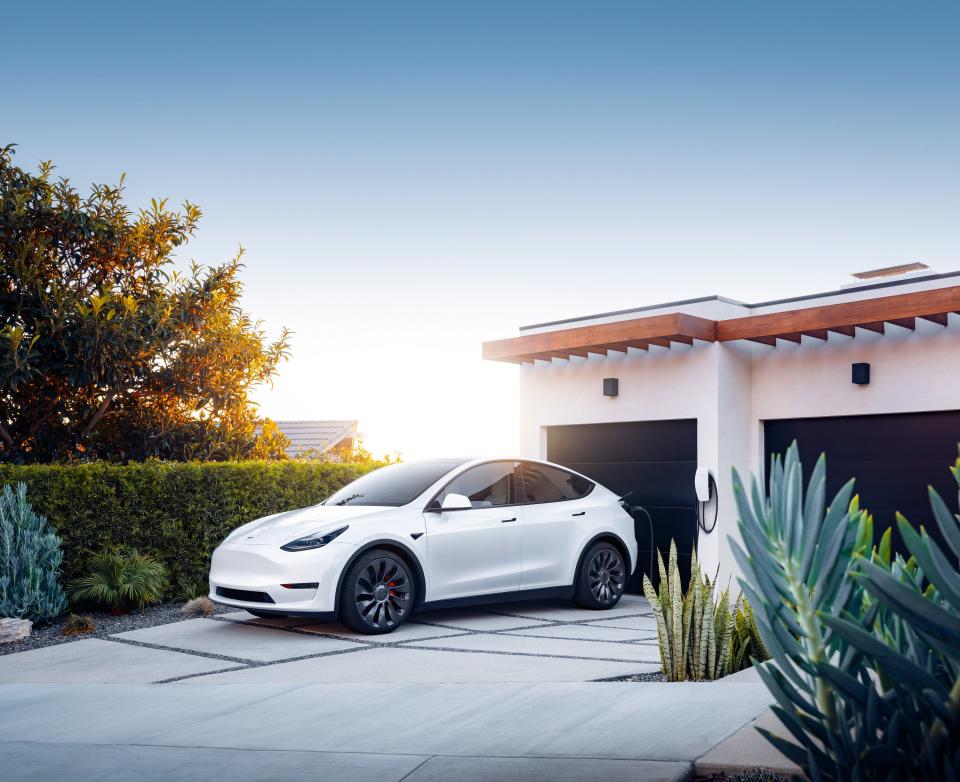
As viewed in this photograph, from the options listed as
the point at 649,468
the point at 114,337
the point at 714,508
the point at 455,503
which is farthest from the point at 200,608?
the point at 714,508

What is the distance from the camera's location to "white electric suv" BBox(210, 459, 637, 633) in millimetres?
8812

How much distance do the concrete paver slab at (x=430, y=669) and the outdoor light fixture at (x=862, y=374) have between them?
5.43 metres

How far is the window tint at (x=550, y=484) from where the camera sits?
10.7 metres

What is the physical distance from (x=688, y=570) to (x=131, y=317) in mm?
7582

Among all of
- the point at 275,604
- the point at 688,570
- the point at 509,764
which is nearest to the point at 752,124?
the point at 688,570

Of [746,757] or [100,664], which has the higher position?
[746,757]

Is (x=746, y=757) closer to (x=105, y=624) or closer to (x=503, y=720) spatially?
(x=503, y=720)

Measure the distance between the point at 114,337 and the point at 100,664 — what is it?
197 inches

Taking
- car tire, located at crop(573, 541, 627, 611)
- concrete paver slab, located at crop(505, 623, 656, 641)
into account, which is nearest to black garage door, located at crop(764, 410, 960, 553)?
car tire, located at crop(573, 541, 627, 611)

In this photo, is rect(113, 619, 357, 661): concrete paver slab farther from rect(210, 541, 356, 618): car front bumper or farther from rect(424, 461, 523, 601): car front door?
rect(424, 461, 523, 601): car front door

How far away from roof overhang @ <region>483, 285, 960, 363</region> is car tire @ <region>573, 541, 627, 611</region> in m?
2.56

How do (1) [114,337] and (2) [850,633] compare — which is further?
(1) [114,337]

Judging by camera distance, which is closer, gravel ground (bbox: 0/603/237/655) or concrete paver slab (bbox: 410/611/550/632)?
gravel ground (bbox: 0/603/237/655)

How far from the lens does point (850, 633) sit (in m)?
2.62
